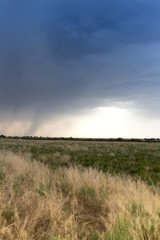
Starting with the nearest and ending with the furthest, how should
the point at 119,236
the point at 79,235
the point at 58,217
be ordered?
the point at 119,236 < the point at 79,235 < the point at 58,217

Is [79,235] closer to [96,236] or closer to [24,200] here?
[96,236]

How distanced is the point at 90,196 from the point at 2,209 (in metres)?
2.28

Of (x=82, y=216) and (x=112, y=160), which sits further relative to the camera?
(x=112, y=160)

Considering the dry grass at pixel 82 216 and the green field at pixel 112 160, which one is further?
the green field at pixel 112 160

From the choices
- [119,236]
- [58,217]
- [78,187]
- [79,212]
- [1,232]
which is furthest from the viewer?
[78,187]

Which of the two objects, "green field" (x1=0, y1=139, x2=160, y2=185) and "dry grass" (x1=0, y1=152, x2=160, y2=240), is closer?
"dry grass" (x1=0, y1=152, x2=160, y2=240)

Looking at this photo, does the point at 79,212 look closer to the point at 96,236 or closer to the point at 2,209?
the point at 96,236

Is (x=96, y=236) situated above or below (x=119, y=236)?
below

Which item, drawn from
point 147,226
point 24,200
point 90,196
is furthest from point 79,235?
point 90,196

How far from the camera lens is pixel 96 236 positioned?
3029 mm

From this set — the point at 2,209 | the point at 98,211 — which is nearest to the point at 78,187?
the point at 98,211

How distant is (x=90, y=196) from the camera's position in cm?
508

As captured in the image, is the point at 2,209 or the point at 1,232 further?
the point at 2,209

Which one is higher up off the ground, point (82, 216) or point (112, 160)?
point (112, 160)
